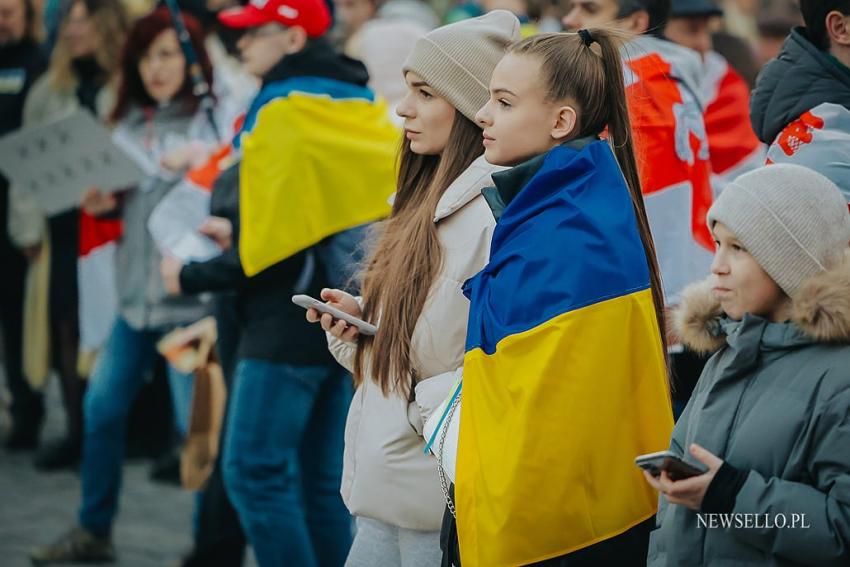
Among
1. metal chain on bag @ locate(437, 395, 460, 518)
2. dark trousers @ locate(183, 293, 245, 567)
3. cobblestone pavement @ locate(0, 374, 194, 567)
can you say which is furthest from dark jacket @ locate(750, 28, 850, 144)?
cobblestone pavement @ locate(0, 374, 194, 567)

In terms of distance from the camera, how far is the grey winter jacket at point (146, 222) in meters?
6.12

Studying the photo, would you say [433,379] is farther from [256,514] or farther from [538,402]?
[256,514]

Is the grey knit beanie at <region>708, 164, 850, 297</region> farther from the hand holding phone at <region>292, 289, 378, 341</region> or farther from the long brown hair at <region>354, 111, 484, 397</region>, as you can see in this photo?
the hand holding phone at <region>292, 289, 378, 341</region>

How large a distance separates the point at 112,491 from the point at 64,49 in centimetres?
282

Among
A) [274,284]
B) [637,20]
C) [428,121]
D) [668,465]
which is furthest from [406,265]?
[637,20]

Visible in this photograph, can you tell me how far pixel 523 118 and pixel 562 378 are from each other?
663mm

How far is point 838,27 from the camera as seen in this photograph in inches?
140

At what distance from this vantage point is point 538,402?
2.80 metres

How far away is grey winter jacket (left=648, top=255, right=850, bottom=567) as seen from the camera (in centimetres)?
254

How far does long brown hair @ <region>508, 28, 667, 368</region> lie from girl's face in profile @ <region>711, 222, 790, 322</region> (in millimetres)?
318

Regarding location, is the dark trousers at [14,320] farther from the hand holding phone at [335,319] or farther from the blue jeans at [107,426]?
the hand holding phone at [335,319]

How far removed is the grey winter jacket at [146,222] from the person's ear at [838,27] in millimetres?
3463

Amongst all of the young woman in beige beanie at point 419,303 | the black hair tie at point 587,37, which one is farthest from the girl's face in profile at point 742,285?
the young woman in beige beanie at point 419,303

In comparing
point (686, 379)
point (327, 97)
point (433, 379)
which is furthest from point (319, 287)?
point (433, 379)
